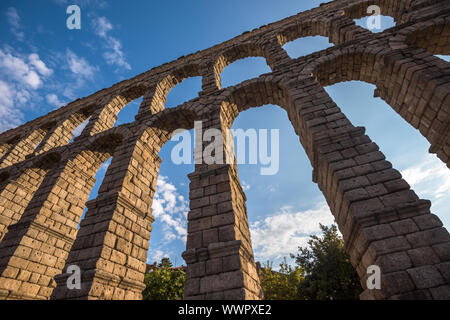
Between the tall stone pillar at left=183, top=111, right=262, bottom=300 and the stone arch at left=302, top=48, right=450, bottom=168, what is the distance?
5.54 meters

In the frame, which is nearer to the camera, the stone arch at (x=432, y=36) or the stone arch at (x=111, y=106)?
the stone arch at (x=432, y=36)

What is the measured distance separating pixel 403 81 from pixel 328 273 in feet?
41.7

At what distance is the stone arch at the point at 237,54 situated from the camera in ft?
A: 38.8

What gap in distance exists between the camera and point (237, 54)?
12.7 metres

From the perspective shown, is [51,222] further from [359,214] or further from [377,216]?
[377,216]

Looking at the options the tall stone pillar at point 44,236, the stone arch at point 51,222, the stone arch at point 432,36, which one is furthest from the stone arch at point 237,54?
the tall stone pillar at point 44,236

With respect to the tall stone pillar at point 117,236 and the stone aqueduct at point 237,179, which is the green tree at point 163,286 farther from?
the tall stone pillar at point 117,236

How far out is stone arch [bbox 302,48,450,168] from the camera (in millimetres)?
6078

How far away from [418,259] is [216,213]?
12.2 feet

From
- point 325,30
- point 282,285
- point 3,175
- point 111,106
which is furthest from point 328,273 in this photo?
A: point 3,175

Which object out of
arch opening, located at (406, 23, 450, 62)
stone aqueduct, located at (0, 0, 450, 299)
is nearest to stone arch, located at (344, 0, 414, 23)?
stone aqueduct, located at (0, 0, 450, 299)

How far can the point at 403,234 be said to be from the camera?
3.93 m

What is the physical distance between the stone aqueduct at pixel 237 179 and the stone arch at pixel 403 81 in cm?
4

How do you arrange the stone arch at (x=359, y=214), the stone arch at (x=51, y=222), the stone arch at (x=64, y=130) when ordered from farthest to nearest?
the stone arch at (x=64, y=130) → the stone arch at (x=51, y=222) → the stone arch at (x=359, y=214)
